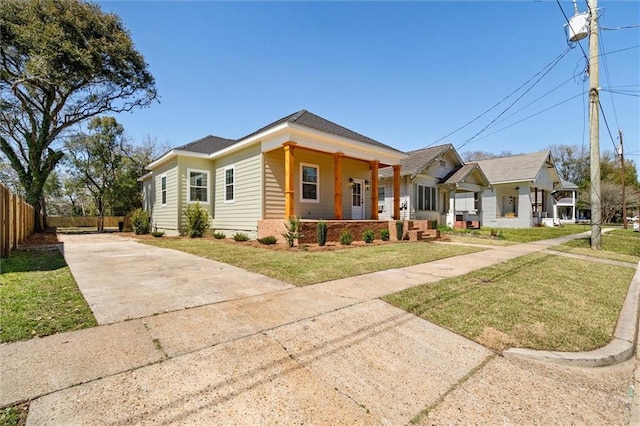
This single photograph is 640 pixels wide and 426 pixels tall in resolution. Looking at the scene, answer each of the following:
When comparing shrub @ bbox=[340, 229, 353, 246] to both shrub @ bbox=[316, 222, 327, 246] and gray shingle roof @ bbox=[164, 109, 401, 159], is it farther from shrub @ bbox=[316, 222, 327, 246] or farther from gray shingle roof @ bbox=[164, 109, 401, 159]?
gray shingle roof @ bbox=[164, 109, 401, 159]

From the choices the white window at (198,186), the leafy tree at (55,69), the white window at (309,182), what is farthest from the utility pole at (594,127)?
the leafy tree at (55,69)

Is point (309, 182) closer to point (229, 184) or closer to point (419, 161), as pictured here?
point (229, 184)

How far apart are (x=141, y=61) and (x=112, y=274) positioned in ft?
56.7

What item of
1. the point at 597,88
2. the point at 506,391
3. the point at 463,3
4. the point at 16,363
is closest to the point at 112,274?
the point at 16,363

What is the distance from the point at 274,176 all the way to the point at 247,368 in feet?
30.8

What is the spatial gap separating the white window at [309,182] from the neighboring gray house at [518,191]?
17.5 m

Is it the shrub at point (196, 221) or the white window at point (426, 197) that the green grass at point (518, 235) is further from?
the shrub at point (196, 221)

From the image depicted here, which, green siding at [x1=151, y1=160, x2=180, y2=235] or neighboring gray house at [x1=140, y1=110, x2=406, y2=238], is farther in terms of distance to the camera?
green siding at [x1=151, y1=160, x2=180, y2=235]

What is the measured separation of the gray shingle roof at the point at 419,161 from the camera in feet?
56.3

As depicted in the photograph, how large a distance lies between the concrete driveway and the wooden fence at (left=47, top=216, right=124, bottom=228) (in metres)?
24.6

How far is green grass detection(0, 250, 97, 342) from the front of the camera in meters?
2.91

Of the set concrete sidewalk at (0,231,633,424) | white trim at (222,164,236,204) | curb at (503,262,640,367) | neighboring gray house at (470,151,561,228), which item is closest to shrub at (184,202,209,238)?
white trim at (222,164,236,204)

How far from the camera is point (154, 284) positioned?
4.78 metres

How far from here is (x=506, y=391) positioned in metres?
2.25
